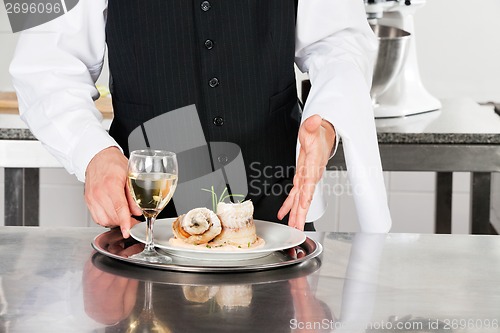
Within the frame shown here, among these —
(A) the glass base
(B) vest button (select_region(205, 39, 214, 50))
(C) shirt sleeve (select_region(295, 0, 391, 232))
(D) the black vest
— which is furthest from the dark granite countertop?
(A) the glass base

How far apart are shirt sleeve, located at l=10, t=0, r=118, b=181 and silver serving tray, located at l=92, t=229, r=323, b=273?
265mm

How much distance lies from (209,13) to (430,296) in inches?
34.5

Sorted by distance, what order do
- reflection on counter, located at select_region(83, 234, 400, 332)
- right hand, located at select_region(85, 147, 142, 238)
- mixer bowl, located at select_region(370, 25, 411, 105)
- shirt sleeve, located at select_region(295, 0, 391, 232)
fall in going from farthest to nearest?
mixer bowl, located at select_region(370, 25, 411, 105)
shirt sleeve, located at select_region(295, 0, 391, 232)
right hand, located at select_region(85, 147, 142, 238)
reflection on counter, located at select_region(83, 234, 400, 332)

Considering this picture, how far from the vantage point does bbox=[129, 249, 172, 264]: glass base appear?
1.19m

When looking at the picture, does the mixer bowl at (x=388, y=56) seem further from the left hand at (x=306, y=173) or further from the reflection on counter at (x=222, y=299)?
the reflection on counter at (x=222, y=299)

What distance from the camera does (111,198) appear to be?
1.36 meters

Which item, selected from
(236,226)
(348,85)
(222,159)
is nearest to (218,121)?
(222,159)

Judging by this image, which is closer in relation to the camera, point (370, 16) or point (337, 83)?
point (337, 83)

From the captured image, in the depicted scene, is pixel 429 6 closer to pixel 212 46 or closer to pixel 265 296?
pixel 212 46

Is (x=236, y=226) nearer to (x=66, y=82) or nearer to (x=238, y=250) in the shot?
Result: (x=238, y=250)

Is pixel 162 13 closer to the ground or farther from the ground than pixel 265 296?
farther from the ground

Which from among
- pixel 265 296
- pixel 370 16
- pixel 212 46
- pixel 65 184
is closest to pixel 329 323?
pixel 265 296

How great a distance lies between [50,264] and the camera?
1.22 metres

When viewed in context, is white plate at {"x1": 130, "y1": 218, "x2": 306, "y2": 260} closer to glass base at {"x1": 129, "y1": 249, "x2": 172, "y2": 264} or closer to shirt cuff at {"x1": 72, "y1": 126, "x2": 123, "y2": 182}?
glass base at {"x1": 129, "y1": 249, "x2": 172, "y2": 264}
